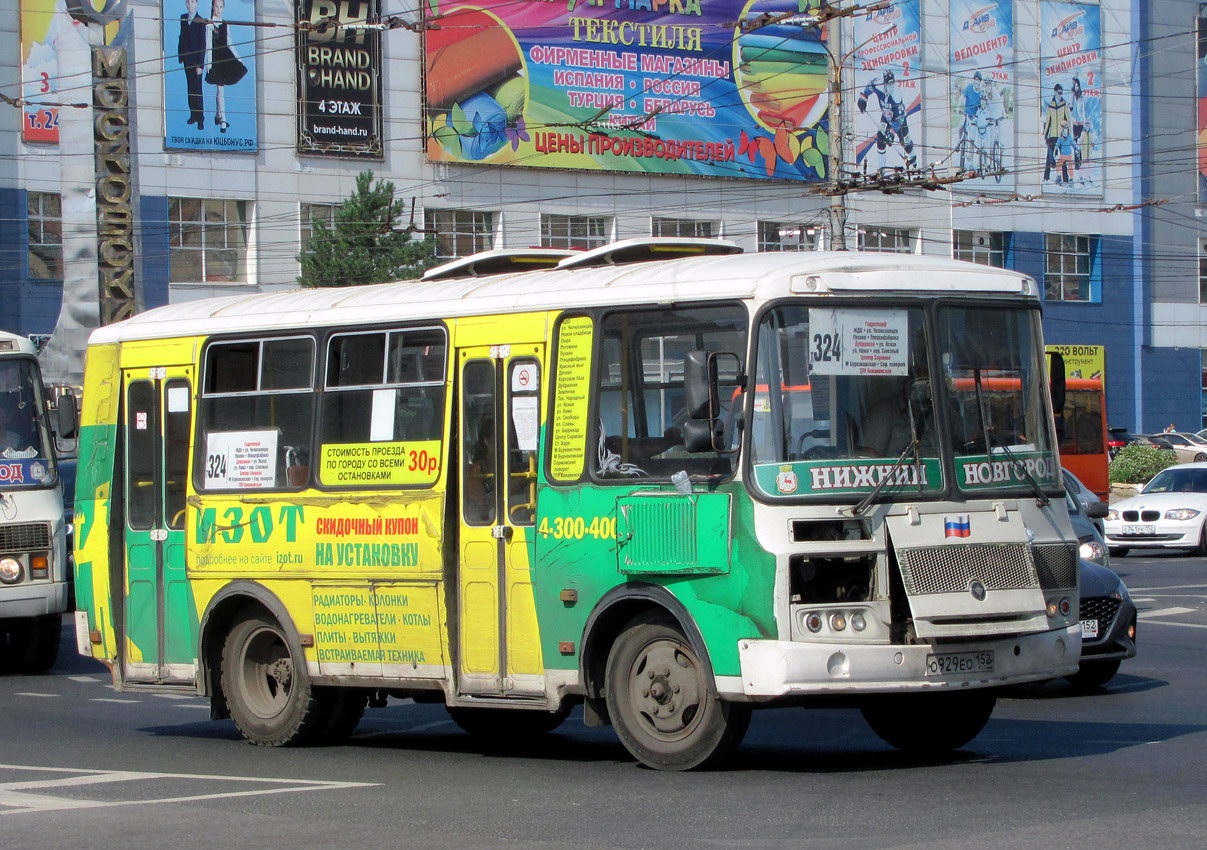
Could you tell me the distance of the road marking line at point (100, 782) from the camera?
347 inches

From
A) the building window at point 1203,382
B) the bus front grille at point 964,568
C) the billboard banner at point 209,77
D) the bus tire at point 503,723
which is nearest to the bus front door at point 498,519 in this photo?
the bus tire at point 503,723

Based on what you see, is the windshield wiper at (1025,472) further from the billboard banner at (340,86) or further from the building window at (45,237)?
the billboard banner at (340,86)

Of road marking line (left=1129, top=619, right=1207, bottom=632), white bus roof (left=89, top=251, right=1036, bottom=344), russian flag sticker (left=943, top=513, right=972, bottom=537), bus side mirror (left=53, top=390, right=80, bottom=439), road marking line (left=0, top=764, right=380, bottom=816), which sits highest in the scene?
white bus roof (left=89, top=251, right=1036, bottom=344)

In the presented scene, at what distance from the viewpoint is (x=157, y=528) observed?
1217 cm

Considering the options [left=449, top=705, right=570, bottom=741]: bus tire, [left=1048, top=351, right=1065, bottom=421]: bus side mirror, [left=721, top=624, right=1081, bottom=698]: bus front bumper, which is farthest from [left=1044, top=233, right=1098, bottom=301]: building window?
[left=721, top=624, right=1081, bottom=698]: bus front bumper

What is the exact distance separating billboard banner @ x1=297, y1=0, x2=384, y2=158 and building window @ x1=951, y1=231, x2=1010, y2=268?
73.9ft

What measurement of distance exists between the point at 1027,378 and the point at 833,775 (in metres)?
2.39

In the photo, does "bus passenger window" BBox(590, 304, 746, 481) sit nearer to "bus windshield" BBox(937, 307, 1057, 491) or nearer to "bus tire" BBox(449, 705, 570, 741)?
"bus windshield" BBox(937, 307, 1057, 491)

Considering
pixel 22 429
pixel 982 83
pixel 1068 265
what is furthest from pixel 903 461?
pixel 1068 265

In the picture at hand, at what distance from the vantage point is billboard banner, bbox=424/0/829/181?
180 ft

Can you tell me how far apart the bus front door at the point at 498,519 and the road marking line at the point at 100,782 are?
1.06 metres

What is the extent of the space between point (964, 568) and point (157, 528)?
18.7ft

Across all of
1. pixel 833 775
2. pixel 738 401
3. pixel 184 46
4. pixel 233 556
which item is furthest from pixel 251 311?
pixel 184 46

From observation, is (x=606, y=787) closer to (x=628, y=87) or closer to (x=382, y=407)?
(x=382, y=407)
